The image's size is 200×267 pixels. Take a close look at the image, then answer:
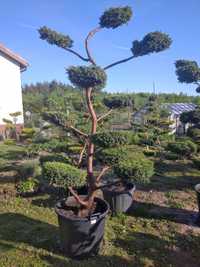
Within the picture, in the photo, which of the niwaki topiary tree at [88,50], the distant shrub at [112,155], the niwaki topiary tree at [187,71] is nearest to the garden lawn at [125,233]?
the niwaki topiary tree at [88,50]

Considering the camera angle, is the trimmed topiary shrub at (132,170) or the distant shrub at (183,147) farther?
the distant shrub at (183,147)

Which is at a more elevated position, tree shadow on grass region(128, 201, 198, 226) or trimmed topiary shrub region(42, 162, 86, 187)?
trimmed topiary shrub region(42, 162, 86, 187)

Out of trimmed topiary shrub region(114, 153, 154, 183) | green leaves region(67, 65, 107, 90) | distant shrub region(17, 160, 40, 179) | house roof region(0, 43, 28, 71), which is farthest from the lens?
house roof region(0, 43, 28, 71)

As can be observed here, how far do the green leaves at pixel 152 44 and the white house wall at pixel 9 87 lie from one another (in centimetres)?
983

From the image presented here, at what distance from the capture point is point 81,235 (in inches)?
114

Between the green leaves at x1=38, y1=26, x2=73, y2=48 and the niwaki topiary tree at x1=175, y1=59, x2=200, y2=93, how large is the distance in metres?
2.01

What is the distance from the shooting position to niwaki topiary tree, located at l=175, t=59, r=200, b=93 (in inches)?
171

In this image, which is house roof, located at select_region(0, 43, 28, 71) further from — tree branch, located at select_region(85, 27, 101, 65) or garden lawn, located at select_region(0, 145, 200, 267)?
tree branch, located at select_region(85, 27, 101, 65)

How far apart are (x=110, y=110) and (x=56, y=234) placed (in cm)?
189

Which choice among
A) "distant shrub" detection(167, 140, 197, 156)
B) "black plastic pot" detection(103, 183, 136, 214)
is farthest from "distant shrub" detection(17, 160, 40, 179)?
"distant shrub" detection(167, 140, 197, 156)

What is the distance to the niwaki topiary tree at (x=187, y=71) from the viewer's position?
4355 millimetres

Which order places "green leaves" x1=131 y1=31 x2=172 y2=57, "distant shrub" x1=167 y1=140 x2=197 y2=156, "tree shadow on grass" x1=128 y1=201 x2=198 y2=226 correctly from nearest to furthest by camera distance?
"green leaves" x1=131 y1=31 x2=172 y2=57 → "tree shadow on grass" x1=128 y1=201 x2=198 y2=226 → "distant shrub" x1=167 y1=140 x2=197 y2=156

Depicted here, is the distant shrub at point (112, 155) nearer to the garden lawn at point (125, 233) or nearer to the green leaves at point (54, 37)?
the garden lawn at point (125, 233)

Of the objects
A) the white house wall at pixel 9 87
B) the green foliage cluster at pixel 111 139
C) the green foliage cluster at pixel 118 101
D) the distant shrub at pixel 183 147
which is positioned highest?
the white house wall at pixel 9 87
